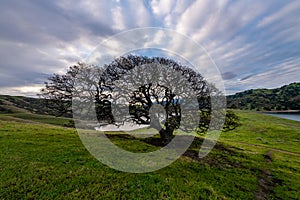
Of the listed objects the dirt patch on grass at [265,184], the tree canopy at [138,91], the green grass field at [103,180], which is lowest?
the dirt patch on grass at [265,184]

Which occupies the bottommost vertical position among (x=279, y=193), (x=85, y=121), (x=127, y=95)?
(x=279, y=193)

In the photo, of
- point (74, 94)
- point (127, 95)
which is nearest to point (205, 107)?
point (127, 95)

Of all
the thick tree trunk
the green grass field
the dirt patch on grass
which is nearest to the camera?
the green grass field

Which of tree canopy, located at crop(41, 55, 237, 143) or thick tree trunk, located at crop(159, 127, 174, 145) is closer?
tree canopy, located at crop(41, 55, 237, 143)

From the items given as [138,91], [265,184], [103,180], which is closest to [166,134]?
[138,91]

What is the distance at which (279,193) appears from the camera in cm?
1247

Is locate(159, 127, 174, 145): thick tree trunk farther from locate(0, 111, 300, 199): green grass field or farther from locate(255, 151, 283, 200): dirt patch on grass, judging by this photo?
locate(255, 151, 283, 200): dirt patch on grass

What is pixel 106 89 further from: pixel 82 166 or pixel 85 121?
→ pixel 82 166

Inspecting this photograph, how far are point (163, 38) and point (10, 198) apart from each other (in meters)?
13.5

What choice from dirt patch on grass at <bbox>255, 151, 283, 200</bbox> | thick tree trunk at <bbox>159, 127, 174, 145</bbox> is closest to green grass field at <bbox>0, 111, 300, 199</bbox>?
dirt patch on grass at <bbox>255, 151, 283, 200</bbox>

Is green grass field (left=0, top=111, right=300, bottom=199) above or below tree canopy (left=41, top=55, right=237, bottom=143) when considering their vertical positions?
below

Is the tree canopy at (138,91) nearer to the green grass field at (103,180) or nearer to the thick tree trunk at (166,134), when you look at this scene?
the thick tree trunk at (166,134)

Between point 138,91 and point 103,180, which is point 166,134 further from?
point 103,180

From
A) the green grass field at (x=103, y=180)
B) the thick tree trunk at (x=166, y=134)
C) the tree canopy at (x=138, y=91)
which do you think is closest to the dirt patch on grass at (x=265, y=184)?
the green grass field at (x=103, y=180)
